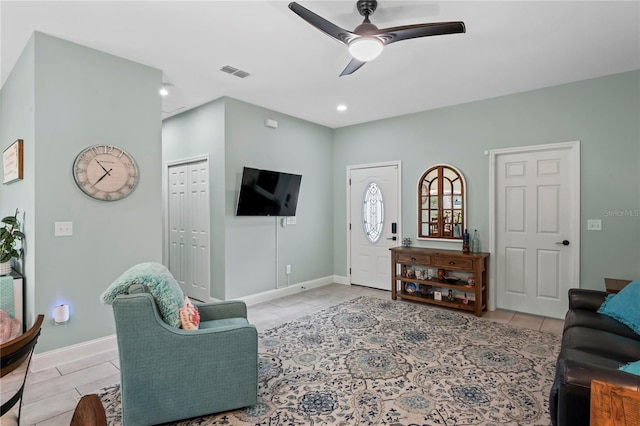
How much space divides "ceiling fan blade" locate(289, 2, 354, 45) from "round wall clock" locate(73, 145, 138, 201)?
2293 mm

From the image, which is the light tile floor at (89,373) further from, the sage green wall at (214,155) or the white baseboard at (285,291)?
the sage green wall at (214,155)

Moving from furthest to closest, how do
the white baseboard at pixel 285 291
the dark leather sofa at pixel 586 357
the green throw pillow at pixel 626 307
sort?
the white baseboard at pixel 285 291, the green throw pillow at pixel 626 307, the dark leather sofa at pixel 586 357

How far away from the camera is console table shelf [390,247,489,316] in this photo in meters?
4.21

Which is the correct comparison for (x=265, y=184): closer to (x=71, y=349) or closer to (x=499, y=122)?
(x=71, y=349)

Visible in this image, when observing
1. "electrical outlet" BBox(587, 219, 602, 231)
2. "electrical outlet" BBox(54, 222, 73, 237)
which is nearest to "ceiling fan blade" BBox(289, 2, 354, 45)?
"electrical outlet" BBox(54, 222, 73, 237)

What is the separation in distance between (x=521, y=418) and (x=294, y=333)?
7.09 ft

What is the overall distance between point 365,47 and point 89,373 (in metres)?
3.42

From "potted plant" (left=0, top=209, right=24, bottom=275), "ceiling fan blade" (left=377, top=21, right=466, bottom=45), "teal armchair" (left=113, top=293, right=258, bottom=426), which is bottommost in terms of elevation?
"teal armchair" (left=113, top=293, right=258, bottom=426)

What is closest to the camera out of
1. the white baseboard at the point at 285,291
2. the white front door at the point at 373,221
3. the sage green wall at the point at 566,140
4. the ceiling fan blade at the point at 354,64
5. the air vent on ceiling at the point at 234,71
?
the ceiling fan blade at the point at 354,64

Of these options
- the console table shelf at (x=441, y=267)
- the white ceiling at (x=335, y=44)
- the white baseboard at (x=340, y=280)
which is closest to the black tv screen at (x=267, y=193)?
the white ceiling at (x=335, y=44)

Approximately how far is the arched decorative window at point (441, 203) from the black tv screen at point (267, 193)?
1950mm

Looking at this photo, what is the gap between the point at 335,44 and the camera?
302cm

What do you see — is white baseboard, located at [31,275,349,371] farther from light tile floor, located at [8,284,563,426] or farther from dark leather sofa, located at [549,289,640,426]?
dark leather sofa, located at [549,289,640,426]

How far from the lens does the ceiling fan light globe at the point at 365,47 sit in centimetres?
237
